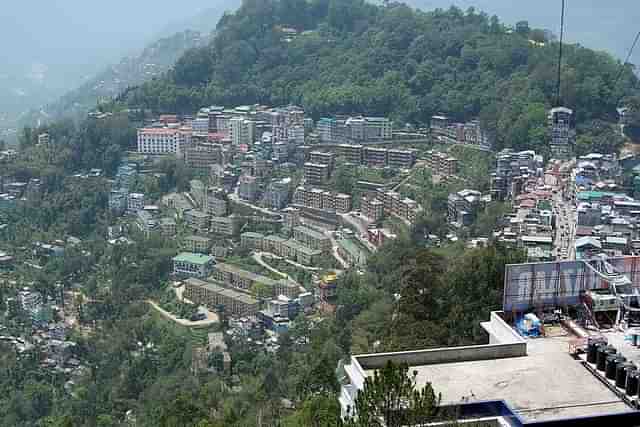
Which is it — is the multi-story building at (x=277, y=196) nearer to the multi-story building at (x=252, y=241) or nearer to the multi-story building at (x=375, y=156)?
the multi-story building at (x=252, y=241)

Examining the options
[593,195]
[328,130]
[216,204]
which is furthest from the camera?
[328,130]

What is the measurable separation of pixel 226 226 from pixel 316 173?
2.47 meters

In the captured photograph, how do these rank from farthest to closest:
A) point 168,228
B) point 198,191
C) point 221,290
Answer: point 198,191 < point 168,228 < point 221,290

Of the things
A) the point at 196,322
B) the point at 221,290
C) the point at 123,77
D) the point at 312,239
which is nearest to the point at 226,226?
the point at 312,239

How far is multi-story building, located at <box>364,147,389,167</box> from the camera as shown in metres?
18.6

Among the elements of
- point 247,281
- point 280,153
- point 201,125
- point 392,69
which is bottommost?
point 247,281

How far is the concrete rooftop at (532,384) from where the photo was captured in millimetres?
4574

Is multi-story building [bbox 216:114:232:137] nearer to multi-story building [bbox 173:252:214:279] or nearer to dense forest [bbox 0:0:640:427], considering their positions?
dense forest [bbox 0:0:640:427]

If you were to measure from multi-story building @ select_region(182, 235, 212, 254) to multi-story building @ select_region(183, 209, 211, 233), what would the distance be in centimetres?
63

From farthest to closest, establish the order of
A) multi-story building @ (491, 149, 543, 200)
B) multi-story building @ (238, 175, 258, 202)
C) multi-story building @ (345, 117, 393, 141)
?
multi-story building @ (345, 117, 393, 141)
multi-story building @ (238, 175, 258, 202)
multi-story building @ (491, 149, 543, 200)

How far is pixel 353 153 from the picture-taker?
1902 cm

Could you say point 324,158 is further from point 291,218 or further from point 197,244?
point 197,244

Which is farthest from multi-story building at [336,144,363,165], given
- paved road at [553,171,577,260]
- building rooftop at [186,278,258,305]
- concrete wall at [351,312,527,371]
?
concrete wall at [351,312,527,371]

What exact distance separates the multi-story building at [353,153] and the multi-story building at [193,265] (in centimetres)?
453
